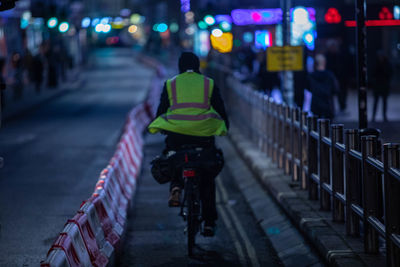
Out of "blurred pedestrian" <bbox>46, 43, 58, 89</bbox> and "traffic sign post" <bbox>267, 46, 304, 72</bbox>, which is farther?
"blurred pedestrian" <bbox>46, 43, 58, 89</bbox>

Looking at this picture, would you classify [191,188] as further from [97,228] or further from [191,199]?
[97,228]

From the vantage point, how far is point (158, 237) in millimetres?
9234

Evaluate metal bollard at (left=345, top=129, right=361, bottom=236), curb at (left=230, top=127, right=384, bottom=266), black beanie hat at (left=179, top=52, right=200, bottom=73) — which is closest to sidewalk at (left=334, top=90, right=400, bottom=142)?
curb at (left=230, top=127, right=384, bottom=266)

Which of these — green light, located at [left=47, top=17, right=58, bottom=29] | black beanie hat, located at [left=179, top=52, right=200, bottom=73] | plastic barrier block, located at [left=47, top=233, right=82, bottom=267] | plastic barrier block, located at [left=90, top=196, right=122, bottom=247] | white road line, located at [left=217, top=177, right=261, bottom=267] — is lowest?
white road line, located at [left=217, top=177, right=261, bottom=267]

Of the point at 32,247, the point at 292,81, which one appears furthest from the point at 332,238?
the point at 292,81

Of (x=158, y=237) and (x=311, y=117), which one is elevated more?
(x=311, y=117)

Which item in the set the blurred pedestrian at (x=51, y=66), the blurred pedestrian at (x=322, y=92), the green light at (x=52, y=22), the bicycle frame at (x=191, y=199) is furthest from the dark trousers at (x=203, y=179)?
the blurred pedestrian at (x=51, y=66)

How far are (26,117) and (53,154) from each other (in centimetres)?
1164

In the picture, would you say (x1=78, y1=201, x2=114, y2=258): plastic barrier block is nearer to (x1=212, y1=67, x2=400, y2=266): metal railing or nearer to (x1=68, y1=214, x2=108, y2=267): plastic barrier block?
(x1=68, y1=214, x2=108, y2=267): plastic barrier block

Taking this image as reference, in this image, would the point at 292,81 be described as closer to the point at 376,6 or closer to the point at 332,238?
the point at 376,6

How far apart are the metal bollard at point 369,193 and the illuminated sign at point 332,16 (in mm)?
11336

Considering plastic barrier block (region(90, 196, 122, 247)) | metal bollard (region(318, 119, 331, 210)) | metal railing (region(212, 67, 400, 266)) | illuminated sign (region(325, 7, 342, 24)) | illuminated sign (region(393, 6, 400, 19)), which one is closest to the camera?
metal railing (region(212, 67, 400, 266))

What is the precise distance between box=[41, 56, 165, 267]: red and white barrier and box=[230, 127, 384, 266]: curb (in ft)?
6.14

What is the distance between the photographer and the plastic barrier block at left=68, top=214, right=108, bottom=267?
6.80m
